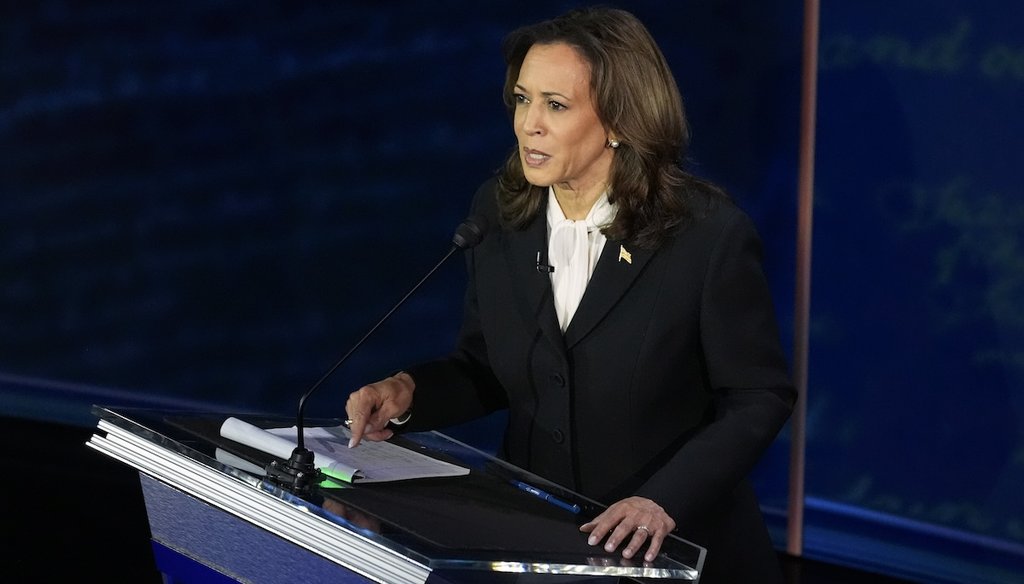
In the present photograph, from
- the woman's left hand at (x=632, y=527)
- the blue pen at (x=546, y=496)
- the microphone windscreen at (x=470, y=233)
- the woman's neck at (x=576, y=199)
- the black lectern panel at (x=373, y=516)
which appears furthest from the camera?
the woman's neck at (x=576, y=199)

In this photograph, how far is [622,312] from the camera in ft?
6.53

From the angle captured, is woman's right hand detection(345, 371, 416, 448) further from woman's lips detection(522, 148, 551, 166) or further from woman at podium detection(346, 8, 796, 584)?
woman's lips detection(522, 148, 551, 166)

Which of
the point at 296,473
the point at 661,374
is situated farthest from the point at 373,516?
the point at 661,374

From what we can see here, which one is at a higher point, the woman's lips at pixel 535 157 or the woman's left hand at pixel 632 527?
the woman's lips at pixel 535 157

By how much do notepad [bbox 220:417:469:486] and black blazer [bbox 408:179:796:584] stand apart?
207 millimetres

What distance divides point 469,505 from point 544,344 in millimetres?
457

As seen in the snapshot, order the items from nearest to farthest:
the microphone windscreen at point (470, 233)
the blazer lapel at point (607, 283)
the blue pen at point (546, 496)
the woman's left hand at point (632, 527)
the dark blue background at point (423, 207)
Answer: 1. the woman's left hand at point (632, 527)
2. the blue pen at point (546, 496)
3. the microphone windscreen at point (470, 233)
4. the blazer lapel at point (607, 283)
5. the dark blue background at point (423, 207)

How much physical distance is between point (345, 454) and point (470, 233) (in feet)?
1.14

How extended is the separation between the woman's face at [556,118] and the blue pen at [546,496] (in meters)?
0.49

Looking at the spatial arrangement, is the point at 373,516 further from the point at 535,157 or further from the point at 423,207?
the point at 423,207

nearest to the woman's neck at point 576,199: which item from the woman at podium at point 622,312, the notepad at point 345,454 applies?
the woman at podium at point 622,312

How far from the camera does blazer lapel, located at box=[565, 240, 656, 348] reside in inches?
78.1

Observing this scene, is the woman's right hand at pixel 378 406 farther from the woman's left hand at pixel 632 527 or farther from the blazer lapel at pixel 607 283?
the woman's left hand at pixel 632 527

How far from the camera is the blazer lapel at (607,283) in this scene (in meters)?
1.98
